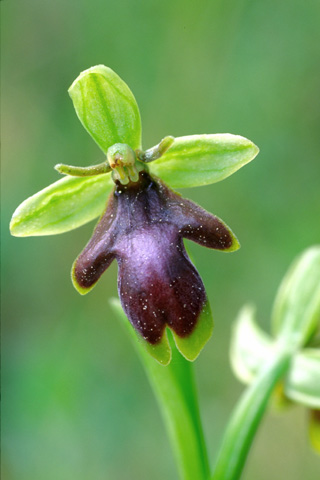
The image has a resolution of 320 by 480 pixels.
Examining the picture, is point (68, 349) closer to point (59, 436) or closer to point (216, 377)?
point (59, 436)

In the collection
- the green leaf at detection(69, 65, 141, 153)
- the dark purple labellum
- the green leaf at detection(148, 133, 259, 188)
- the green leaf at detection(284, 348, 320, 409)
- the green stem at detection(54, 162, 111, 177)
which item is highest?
the green leaf at detection(69, 65, 141, 153)

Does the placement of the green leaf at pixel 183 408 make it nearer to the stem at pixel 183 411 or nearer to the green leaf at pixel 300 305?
the stem at pixel 183 411

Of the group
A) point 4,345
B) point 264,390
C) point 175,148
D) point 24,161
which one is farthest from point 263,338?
point 24,161

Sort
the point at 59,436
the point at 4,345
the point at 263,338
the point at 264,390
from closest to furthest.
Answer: the point at 264,390, the point at 263,338, the point at 59,436, the point at 4,345

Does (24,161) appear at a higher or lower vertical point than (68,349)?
higher

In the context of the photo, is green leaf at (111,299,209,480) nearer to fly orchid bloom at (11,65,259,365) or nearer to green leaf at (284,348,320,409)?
fly orchid bloom at (11,65,259,365)

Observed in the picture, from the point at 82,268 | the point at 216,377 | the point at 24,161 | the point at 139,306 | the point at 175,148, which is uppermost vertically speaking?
the point at 24,161

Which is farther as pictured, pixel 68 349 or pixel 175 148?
pixel 68 349

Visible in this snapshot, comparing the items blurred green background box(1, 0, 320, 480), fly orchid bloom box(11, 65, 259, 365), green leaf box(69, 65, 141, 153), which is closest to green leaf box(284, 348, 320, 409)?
fly orchid bloom box(11, 65, 259, 365)
